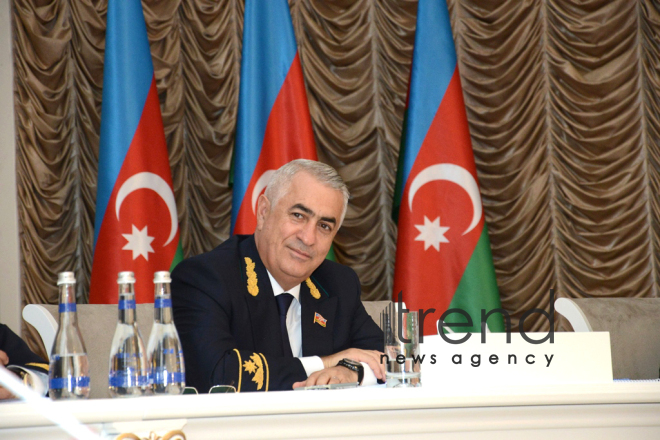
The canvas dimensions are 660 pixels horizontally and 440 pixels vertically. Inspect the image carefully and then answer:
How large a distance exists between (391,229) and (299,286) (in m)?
1.86

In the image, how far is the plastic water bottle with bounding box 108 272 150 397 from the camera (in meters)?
1.11

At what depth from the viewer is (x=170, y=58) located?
3.75m

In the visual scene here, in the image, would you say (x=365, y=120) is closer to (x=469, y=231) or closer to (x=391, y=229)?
(x=391, y=229)

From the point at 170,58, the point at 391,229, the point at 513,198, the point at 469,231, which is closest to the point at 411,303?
the point at 469,231

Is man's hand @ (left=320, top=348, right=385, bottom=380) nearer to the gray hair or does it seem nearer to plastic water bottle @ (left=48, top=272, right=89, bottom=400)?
the gray hair

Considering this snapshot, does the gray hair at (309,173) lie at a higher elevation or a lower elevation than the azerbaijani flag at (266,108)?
lower

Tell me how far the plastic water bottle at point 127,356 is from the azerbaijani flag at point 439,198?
229 cm

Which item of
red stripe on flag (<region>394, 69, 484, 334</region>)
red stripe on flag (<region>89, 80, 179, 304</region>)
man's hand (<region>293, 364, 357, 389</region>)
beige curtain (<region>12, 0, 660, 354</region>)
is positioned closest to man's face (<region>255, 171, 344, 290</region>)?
man's hand (<region>293, 364, 357, 389</region>)

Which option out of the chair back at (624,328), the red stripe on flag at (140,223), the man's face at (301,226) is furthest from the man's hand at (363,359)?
the red stripe on flag at (140,223)

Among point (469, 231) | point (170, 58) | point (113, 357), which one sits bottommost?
point (113, 357)

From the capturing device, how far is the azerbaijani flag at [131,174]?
3121 mm

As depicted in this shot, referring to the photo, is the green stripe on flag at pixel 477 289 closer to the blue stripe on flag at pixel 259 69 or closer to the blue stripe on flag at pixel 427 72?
the blue stripe on flag at pixel 427 72

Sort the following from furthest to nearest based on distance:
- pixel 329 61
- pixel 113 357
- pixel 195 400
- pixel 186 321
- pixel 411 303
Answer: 1. pixel 329 61
2. pixel 411 303
3. pixel 186 321
4. pixel 113 357
5. pixel 195 400

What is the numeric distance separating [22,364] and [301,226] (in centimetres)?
85
